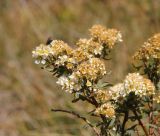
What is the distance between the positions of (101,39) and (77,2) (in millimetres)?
5727

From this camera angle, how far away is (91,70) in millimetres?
1728

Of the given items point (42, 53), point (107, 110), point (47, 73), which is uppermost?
point (47, 73)

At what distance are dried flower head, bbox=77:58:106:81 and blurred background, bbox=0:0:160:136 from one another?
1.59 metres

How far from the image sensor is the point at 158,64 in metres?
1.87

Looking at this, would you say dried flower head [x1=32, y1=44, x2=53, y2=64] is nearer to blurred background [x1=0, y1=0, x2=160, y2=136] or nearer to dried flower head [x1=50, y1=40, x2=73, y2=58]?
dried flower head [x1=50, y1=40, x2=73, y2=58]

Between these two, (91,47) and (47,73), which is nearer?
(91,47)

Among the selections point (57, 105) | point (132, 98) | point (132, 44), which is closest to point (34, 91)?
point (57, 105)

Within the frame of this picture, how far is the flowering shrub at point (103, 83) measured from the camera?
67.9 inches

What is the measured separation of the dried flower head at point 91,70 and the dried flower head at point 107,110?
10cm

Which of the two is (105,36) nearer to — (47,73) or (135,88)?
(135,88)

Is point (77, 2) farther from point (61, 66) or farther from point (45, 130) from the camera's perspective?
point (61, 66)

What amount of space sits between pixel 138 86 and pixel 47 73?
297 cm

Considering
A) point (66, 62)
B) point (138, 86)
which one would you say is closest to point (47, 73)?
point (66, 62)

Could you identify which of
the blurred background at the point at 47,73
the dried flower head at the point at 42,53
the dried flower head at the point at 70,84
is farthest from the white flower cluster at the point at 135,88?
the blurred background at the point at 47,73
